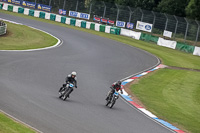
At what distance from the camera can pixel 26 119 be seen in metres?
11.3

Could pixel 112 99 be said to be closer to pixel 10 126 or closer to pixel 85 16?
pixel 10 126

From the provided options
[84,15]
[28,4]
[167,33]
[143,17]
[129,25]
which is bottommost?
[167,33]

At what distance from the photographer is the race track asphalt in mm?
12039

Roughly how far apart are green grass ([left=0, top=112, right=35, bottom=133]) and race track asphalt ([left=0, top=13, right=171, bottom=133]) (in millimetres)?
616

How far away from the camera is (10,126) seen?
10.0m

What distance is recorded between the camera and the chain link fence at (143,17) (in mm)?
47094

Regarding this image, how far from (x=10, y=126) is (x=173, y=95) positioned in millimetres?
12930

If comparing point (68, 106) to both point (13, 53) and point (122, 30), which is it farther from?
point (122, 30)

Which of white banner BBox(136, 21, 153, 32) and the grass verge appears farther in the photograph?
white banner BBox(136, 21, 153, 32)

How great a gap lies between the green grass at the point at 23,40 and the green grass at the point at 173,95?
1029 cm

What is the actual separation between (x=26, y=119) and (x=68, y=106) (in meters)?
3.00

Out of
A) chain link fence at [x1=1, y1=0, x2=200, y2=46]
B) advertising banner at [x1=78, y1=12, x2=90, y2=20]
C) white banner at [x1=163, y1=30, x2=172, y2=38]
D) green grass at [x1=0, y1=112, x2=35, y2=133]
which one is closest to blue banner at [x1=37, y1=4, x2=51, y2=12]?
chain link fence at [x1=1, y1=0, x2=200, y2=46]

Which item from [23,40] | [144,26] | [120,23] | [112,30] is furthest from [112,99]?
[120,23]

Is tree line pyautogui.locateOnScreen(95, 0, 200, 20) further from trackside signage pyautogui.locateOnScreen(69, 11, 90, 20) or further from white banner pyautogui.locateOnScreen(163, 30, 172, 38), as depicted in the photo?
trackside signage pyautogui.locateOnScreen(69, 11, 90, 20)
